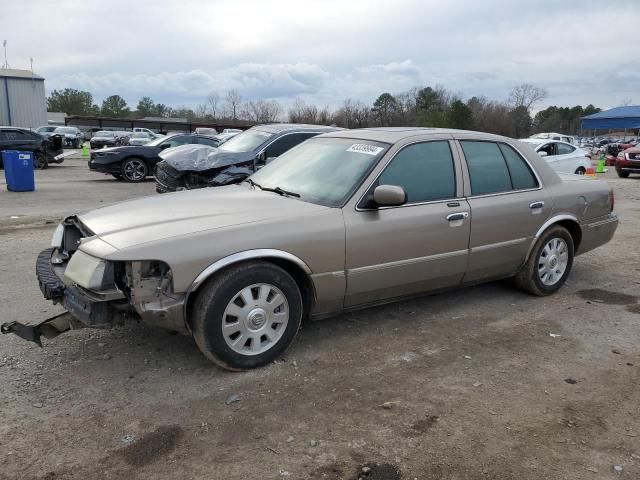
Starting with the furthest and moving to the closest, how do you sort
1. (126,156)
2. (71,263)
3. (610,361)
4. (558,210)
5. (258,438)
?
(126,156) < (558,210) < (610,361) < (71,263) < (258,438)

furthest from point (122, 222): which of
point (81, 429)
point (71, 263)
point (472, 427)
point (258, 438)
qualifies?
point (472, 427)

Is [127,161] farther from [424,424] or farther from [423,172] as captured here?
[424,424]

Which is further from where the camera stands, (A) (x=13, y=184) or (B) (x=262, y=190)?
(A) (x=13, y=184)

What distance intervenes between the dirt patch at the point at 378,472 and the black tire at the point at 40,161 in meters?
20.7

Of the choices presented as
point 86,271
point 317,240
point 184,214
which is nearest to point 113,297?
point 86,271

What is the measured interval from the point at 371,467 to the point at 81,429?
64.0 inches

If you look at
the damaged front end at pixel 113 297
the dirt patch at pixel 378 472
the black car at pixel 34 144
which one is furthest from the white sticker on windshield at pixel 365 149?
the black car at pixel 34 144

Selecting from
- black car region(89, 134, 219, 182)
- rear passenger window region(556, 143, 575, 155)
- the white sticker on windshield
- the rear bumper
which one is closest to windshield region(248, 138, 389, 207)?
the white sticker on windshield

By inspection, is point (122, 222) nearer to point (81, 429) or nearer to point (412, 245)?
point (81, 429)

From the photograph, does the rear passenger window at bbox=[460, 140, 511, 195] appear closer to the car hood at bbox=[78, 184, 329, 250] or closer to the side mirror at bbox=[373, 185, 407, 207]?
the side mirror at bbox=[373, 185, 407, 207]

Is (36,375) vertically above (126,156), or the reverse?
(126,156)

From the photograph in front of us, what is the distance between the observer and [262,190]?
14.8ft

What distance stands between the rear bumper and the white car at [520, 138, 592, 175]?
1009 cm

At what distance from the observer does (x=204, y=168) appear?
29.0 ft
